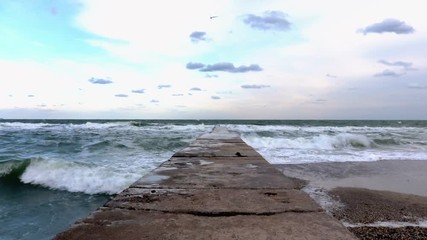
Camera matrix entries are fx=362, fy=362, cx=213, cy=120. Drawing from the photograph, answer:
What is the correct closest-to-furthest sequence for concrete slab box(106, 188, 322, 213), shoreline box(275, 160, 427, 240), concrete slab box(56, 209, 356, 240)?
concrete slab box(56, 209, 356, 240)
concrete slab box(106, 188, 322, 213)
shoreline box(275, 160, 427, 240)

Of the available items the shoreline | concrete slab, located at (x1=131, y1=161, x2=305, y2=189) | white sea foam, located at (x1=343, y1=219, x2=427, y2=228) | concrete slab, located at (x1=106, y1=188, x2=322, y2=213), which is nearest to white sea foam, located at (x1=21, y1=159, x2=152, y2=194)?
the shoreline

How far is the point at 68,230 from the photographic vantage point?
1.65 metres

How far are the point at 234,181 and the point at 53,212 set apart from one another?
4.04m

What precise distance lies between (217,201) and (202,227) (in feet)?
1.78

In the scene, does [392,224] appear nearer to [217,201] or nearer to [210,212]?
[217,201]

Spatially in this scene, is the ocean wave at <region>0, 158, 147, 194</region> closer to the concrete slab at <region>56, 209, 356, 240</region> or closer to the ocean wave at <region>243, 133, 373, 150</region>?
the concrete slab at <region>56, 209, 356, 240</region>

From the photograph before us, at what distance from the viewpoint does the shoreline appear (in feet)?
14.9

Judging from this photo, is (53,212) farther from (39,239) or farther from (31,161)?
(31,161)

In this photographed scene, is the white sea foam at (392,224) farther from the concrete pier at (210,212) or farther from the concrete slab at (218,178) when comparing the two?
the concrete pier at (210,212)

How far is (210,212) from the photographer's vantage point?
203 centimetres

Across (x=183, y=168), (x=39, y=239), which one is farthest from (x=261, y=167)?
(x=39, y=239)

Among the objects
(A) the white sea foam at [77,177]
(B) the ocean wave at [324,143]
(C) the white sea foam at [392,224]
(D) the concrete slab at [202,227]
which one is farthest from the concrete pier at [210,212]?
(B) the ocean wave at [324,143]

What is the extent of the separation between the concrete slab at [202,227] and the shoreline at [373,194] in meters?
2.68

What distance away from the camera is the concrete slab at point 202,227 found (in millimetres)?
1606
